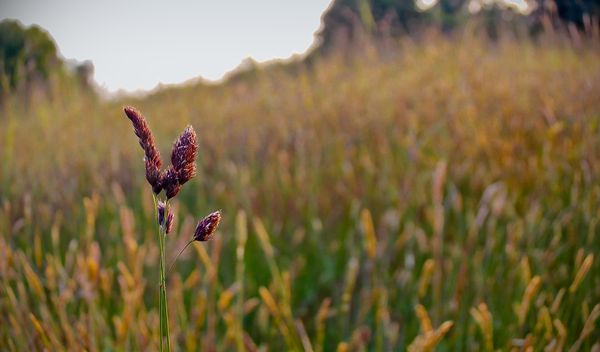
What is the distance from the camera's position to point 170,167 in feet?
1.36

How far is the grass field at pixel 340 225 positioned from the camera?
1.02 m

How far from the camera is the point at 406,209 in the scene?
66.4 inches

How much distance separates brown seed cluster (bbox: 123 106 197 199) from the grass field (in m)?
0.41

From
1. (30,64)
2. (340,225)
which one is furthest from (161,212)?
(30,64)

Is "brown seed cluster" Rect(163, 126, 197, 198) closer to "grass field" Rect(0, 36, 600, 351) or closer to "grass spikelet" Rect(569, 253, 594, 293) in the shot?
"grass field" Rect(0, 36, 600, 351)

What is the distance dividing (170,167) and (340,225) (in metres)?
Answer: 1.31

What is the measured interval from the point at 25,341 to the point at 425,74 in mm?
2993

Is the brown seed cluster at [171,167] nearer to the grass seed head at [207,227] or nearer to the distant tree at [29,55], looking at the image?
the grass seed head at [207,227]

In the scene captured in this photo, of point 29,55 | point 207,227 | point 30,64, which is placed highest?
point 29,55

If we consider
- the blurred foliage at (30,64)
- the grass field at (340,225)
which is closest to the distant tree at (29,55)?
the blurred foliage at (30,64)

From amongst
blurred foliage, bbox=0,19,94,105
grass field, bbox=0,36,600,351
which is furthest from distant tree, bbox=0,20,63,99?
grass field, bbox=0,36,600,351

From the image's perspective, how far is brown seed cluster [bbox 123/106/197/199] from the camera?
0.41 meters

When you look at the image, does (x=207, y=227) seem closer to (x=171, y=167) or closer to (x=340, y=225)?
(x=171, y=167)

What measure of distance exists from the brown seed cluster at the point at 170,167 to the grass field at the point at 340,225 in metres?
0.41
